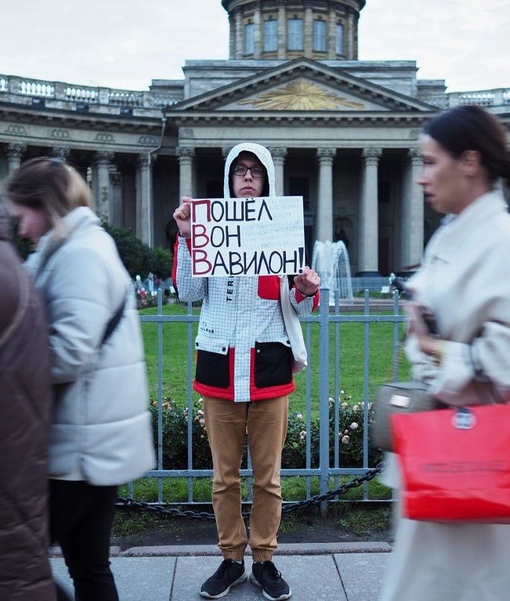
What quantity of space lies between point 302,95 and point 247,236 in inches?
1813

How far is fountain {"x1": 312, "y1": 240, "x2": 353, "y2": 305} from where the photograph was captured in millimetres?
43219

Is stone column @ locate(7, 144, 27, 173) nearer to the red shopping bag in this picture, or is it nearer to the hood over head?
the hood over head

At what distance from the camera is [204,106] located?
4731 cm

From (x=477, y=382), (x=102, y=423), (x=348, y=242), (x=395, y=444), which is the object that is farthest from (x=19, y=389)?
(x=348, y=242)

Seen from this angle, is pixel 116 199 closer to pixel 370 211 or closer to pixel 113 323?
pixel 370 211

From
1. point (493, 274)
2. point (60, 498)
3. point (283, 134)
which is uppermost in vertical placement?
point (283, 134)

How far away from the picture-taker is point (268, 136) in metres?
48.6

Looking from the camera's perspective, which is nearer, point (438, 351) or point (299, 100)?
point (438, 351)

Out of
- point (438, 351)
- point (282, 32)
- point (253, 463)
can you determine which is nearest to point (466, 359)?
point (438, 351)

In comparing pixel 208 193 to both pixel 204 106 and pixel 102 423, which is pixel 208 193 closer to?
pixel 204 106

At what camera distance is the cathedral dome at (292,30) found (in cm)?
5625

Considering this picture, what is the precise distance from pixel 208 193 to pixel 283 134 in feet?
25.3

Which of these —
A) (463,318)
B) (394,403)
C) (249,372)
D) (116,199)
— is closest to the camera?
(463,318)

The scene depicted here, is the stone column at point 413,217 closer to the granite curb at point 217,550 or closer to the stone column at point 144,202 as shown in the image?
the stone column at point 144,202
